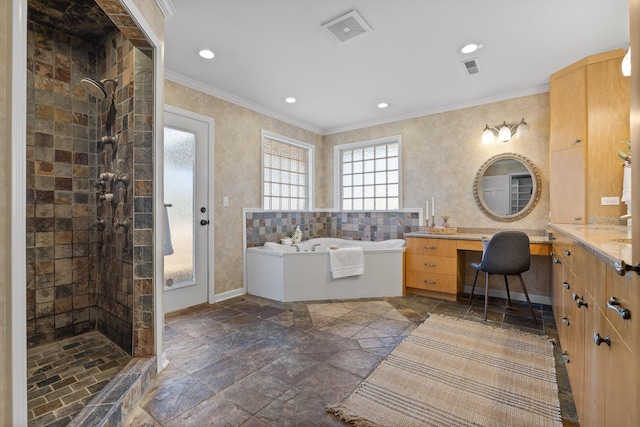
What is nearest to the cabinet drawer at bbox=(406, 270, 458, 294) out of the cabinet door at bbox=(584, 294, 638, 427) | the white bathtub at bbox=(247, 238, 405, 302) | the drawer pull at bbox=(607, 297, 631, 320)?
the white bathtub at bbox=(247, 238, 405, 302)

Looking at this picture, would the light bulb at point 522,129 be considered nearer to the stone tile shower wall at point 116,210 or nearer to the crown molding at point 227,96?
the crown molding at point 227,96

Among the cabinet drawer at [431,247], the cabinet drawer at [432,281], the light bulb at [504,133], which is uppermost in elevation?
the light bulb at [504,133]

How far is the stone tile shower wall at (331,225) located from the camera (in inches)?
153

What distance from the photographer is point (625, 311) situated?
744mm

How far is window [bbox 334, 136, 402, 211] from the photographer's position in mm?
4445

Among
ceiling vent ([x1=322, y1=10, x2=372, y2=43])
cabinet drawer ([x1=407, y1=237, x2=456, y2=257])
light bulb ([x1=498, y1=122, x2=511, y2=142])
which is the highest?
ceiling vent ([x1=322, y1=10, x2=372, y2=43])

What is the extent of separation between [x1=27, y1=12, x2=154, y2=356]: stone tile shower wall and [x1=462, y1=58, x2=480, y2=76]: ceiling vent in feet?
8.73

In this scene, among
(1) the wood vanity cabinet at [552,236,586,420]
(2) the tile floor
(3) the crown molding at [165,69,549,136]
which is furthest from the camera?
(3) the crown molding at [165,69,549,136]

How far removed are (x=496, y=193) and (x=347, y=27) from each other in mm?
2624

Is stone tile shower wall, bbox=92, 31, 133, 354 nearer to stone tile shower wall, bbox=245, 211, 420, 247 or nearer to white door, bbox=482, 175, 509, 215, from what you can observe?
stone tile shower wall, bbox=245, 211, 420, 247

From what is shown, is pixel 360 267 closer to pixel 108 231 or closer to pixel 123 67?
pixel 108 231

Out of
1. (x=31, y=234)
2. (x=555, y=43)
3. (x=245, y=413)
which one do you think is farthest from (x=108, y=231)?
(x=555, y=43)

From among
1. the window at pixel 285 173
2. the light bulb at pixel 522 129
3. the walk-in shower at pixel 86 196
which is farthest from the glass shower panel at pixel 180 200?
the light bulb at pixel 522 129

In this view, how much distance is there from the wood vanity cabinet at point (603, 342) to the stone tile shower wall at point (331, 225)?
9.00 feet
